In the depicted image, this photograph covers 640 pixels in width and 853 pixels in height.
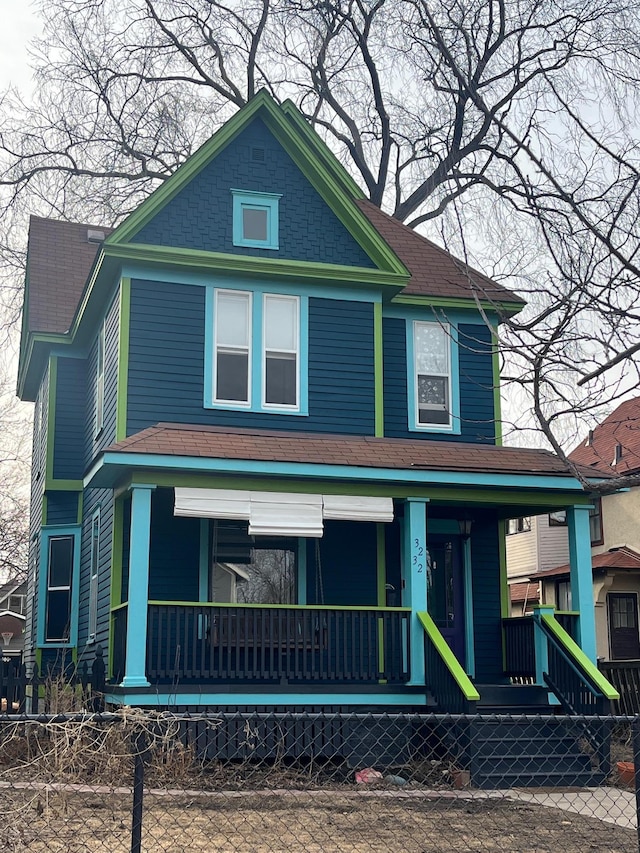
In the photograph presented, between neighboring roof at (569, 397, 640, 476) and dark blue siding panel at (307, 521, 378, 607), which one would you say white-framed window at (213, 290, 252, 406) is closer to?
dark blue siding panel at (307, 521, 378, 607)

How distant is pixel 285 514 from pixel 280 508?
3.9 inches

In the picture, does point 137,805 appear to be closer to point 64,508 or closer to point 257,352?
point 257,352

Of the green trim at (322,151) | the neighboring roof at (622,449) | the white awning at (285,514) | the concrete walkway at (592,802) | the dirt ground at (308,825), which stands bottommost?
the concrete walkway at (592,802)

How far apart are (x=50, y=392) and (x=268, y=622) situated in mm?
6936

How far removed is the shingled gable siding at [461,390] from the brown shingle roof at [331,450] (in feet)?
2.31

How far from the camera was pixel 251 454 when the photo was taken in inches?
540

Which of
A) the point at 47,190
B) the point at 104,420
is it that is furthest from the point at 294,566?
the point at 47,190

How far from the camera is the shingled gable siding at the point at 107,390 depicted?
50.1 feet

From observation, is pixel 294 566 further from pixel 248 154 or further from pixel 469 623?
pixel 248 154

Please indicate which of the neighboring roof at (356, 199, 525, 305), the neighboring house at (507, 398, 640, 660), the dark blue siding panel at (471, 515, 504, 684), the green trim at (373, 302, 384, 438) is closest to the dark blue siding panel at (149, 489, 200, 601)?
the green trim at (373, 302, 384, 438)

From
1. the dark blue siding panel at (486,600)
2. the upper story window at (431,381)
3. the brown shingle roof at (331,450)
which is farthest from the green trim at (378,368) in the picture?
the dark blue siding panel at (486,600)

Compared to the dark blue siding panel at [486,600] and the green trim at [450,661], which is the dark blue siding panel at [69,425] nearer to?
the dark blue siding panel at [486,600]

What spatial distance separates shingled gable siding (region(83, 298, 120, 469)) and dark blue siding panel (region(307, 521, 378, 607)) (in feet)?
10.8

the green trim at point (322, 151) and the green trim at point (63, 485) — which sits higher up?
the green trim at point (322, 151)
